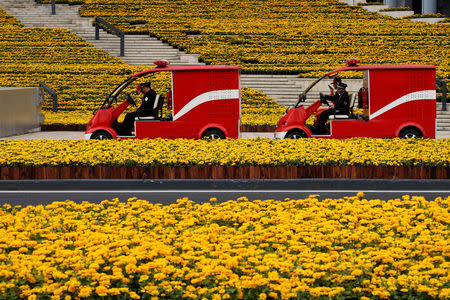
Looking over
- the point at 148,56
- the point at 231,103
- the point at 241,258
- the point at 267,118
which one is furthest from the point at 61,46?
the point at 241,258

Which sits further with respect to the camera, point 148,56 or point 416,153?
point 148,56

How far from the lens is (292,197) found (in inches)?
376

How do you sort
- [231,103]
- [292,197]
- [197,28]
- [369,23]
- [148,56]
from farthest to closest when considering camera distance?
[369,23] → [197,28] → [148,56] → [231,103] → [292,197]

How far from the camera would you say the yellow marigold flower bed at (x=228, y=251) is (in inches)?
182

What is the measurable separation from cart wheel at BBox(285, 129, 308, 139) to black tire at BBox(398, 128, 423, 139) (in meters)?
2.11

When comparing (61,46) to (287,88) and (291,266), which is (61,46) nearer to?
(287,88)

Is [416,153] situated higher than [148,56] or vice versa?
[148,56]

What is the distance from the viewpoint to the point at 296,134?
14273 millimetres

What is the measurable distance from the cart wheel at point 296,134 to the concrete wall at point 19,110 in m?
8.89

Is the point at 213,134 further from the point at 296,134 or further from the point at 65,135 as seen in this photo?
the point at 65,135

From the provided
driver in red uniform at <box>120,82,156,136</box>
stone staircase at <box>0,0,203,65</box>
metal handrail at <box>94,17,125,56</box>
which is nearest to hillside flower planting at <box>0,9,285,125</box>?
metal handrail at <box>94,17,125,56</box>

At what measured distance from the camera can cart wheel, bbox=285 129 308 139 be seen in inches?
561

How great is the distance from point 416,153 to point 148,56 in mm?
24138

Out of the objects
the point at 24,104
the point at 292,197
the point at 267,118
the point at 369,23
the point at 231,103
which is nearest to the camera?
the point at 292,197
